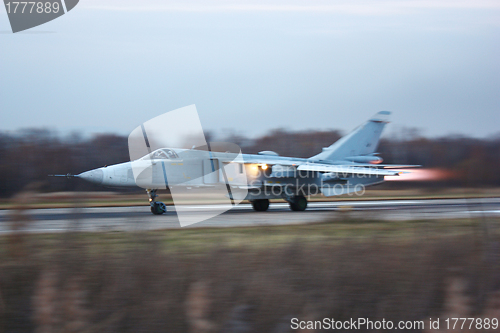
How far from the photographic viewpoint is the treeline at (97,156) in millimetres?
5855

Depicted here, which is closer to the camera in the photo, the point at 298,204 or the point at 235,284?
the point at 235,284

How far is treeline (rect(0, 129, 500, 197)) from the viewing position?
19.2 feet

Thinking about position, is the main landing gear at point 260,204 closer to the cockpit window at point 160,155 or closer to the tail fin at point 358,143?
the tail fin at point 358,143

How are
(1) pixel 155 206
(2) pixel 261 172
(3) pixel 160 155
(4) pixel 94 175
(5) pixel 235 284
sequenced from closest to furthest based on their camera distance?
(5) pixel 235 284
(4) pixel 94 175
(1) pixel 155 206
(3) pixel 160 155
(2) pixel 261 172

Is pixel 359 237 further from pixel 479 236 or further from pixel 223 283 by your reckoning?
pixel 223 283

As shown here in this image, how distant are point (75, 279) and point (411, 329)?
341 centimetres

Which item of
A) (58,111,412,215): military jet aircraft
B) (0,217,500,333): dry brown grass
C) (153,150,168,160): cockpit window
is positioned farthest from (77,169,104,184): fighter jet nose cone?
(0,217,500,333): dry brown grass

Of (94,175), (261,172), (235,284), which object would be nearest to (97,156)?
(94,175)

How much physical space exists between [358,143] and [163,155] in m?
9.75

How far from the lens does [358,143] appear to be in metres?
21.0

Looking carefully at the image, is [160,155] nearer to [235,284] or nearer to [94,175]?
[94,175]

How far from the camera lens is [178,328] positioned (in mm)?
4117

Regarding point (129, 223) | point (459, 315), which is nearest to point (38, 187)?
point (129, 223)

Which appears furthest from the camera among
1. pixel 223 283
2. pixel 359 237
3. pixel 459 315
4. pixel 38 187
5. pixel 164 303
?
pixel 359 237
